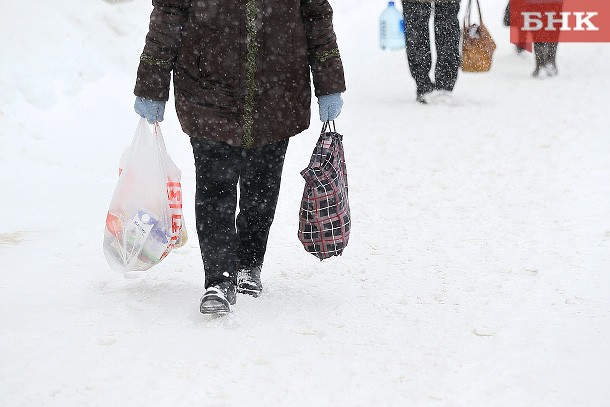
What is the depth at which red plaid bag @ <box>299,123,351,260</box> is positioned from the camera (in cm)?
353

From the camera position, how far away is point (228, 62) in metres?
3.35

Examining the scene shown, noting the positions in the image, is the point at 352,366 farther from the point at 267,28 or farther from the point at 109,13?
the point at 109,13

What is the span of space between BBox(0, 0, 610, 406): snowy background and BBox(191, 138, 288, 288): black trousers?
0.84 feet

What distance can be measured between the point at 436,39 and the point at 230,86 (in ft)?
16.2

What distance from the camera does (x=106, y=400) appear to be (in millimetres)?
2770

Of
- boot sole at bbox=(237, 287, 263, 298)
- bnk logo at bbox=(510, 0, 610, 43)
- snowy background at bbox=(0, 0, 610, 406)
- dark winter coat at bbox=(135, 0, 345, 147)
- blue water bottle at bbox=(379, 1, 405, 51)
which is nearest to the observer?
snowy background at bbox=(0, 0, 610, 406)

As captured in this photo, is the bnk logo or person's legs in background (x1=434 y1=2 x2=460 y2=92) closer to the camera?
person's legs in background (x1=434 y1=2 x2=460 y2=92)

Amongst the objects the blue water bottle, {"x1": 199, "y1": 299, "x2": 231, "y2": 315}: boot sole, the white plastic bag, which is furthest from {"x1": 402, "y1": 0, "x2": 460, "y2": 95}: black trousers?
{"x1": 199, "y1": 299, "x2": 231, "y2": 315}: boot sole

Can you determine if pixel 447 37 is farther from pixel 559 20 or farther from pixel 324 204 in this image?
pixel 324 204

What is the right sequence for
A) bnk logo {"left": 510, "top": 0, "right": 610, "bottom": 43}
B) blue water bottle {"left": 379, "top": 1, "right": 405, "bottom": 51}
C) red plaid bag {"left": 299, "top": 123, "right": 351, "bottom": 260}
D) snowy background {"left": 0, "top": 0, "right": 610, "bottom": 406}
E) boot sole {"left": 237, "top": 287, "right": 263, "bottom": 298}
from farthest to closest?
blue water bottle {"left": 379, "top": 1, "right": 405, "bottom": 51}, bnk logo {"left": 510, "top": 0, "right": 610, "bottom": 43}, boot sole {"left": 237, "top": 287, "right": 263, "bottom": 298}, red plaid bag {"left": 299, "top": 123, "right": 351, "bottom": 260}, snowy background {"left": 0, "top": 0, "right": 610, "bottom": 406}

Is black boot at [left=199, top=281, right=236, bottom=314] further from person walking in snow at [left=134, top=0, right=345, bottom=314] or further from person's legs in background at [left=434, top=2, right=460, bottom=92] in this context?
person's legs in background at [left=434, top=2, right=460, bottom=92]

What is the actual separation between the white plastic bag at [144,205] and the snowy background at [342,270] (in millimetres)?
233

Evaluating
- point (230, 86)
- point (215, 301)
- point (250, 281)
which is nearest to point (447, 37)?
point (250, 281)

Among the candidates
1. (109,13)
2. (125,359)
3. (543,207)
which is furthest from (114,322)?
(109,13)
